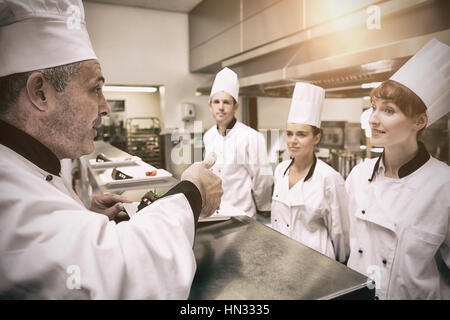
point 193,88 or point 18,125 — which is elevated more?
point 193,88

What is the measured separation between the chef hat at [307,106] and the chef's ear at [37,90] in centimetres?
139

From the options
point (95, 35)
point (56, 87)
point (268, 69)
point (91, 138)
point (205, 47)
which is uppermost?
point (95, 35)

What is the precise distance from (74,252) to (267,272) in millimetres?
355

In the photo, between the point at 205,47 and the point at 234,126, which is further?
the point at 205,47

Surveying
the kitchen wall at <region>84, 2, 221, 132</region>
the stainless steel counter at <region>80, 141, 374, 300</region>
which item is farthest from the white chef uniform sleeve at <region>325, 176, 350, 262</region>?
the kitchen wall at <region>84, 2, 221, 132</region>

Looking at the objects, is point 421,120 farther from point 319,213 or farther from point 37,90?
point 37,90

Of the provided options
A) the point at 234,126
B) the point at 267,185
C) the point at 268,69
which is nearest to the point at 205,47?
the point at 268,69

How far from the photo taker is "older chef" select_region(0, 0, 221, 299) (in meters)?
0.45

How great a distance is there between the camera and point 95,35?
4242 millimetres

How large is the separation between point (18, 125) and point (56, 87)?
0.11 m

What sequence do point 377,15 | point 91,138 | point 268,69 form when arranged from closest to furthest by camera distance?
point 91,138 < point 377,15 < point 268,69

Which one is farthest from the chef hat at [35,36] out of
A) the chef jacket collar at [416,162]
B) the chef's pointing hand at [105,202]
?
the chef jacket collar at [416,162]

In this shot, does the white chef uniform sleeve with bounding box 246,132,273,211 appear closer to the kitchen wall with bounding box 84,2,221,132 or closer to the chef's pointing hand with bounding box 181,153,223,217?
the chef's pointing hand with bounding box 181,153,223,217
